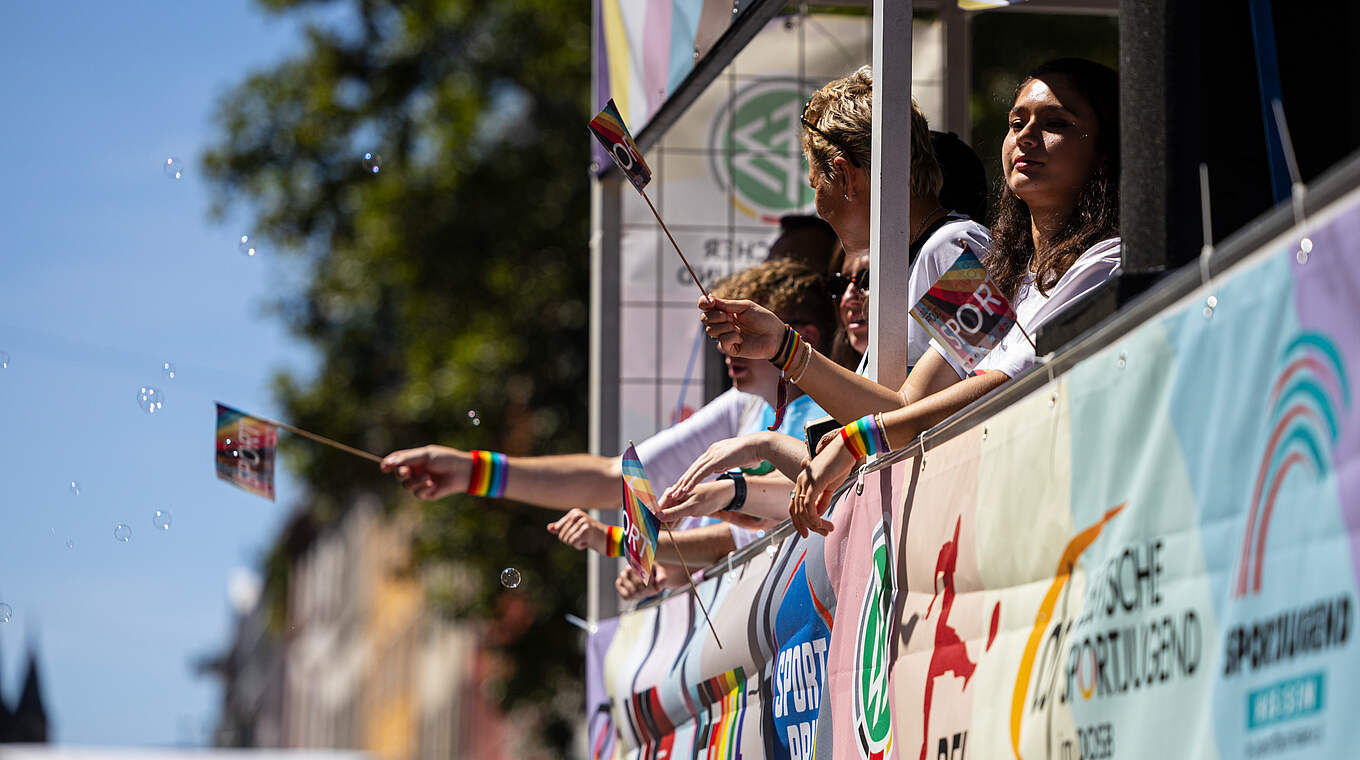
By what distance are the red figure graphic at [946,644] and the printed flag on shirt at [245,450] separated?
2.45 metres

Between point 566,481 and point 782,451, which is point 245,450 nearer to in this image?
point 566,481

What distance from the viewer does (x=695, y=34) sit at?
5.22 m

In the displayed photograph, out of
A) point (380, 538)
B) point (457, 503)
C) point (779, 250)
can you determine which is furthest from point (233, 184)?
point (380, 538)

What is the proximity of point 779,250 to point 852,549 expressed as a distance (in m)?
2.08

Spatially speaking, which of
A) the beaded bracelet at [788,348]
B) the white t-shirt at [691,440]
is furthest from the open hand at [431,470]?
the beaded bracelet at [788,348]

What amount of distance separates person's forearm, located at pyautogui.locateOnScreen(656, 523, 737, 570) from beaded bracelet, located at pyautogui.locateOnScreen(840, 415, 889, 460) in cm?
179

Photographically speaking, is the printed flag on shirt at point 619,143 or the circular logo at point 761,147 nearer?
the printed flag on shirt at point 619,143

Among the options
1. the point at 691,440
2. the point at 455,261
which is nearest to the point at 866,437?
the point at 691,440

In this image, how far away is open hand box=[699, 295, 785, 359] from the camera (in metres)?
3.53

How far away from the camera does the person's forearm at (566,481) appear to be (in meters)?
5.56

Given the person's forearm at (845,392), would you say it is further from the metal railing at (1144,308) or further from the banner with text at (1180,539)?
the banner with text at (1180,539)

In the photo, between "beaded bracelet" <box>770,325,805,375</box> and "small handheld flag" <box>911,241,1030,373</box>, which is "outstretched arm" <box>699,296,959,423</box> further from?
"small handheld flag" <box>911,241,1030,373</box>

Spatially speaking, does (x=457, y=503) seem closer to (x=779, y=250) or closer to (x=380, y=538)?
(x=779, y=250)

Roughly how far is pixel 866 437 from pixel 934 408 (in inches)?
5.5
